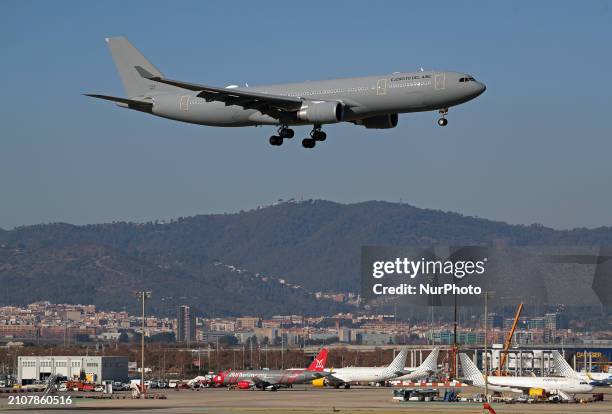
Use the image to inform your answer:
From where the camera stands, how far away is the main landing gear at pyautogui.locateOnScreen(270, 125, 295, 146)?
9169 cm

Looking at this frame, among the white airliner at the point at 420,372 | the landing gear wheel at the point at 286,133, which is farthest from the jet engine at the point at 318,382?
the landing gear wheel at the point at 286,133

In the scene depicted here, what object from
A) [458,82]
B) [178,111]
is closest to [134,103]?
[178,111]

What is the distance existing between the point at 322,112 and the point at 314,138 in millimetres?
5088

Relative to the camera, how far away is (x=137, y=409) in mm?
93750

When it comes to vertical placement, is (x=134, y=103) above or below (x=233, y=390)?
above

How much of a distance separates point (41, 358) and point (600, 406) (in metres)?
98.6

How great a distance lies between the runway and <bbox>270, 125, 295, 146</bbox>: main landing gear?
2041 centimetres

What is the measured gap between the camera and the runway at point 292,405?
9300 centimetres

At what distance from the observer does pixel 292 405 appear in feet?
339

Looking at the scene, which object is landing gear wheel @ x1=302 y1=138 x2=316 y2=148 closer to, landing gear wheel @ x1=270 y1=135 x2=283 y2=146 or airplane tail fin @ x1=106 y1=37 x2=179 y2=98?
landing gear wheel @ x1=270 y1=135 x2=283 y2=146

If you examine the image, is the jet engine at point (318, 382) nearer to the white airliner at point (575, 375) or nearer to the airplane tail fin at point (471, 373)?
the airplane tail fin at point (471, 373)

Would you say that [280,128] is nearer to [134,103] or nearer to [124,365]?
[134,103]

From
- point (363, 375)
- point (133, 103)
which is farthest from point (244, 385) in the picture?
point (133, 103)

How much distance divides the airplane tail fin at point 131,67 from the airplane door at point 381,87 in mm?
22805
